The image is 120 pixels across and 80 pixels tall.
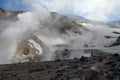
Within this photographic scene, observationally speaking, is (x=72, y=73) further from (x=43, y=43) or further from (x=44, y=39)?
(x=44, y=39)

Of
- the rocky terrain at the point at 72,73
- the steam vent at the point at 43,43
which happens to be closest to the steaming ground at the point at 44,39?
the steam vent at the point at 43,43

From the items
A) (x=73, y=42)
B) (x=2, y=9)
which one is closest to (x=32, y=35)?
(x=73, y=42)

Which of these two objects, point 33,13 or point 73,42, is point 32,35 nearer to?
point 73,42

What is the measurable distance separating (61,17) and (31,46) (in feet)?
59.6

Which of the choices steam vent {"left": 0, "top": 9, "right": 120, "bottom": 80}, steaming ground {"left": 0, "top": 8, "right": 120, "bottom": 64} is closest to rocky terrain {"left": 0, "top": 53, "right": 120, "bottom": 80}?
steam vent {"left": 0, "top": 9, "right": 120, "bottom": 80}

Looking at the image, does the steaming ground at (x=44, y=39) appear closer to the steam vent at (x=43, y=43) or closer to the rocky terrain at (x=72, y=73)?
the steam vent at (x=43, y=43)

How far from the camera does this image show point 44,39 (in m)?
39.0

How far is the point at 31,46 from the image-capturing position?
33.6m

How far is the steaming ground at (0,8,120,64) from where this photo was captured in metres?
31.2

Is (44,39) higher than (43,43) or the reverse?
higher

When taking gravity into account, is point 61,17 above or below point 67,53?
above

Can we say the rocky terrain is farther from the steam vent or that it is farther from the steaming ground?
the steaming ground

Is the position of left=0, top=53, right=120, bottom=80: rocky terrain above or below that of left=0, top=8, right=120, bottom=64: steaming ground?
below

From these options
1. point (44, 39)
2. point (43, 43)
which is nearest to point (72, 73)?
point (43, 43)
